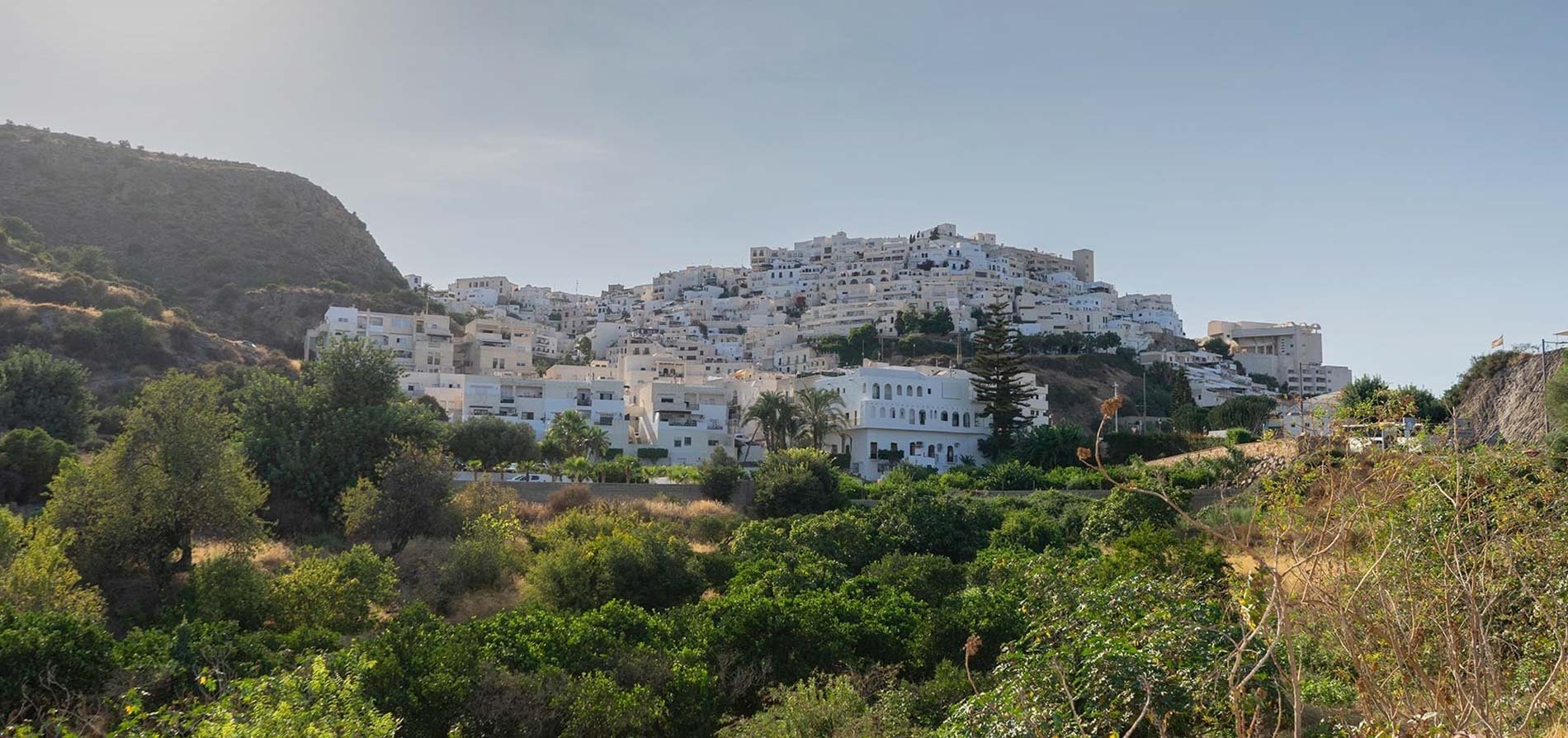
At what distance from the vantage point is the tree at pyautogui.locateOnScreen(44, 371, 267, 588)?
21469 mm

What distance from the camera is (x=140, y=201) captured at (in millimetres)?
91812

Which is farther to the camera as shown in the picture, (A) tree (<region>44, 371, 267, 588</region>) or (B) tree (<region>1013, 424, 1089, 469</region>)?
(B) tree (<region>1013, 424, 1089, 469</region>)

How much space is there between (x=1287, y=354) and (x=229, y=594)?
106 m

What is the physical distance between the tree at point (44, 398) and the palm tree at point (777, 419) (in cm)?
2577

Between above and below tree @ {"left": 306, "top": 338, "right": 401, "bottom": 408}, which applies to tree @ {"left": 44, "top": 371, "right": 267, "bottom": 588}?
below

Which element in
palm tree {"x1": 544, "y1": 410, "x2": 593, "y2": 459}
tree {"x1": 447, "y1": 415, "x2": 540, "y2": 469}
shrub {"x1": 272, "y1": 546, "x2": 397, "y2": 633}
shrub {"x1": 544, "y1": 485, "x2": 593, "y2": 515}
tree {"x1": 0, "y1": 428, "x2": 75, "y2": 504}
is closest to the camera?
shrub {"x1": 272, "y1": 546, "x2": 397, "y2": 633}

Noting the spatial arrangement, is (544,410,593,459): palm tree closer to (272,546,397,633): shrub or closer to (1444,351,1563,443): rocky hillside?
(272,546,397,633): shrub

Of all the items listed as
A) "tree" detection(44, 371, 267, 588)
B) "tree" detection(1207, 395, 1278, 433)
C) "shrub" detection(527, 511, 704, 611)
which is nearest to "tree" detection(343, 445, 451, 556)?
Result: "tree" detection(44, 371, 267, 588)

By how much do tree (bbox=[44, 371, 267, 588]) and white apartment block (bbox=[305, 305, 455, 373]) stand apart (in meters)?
46.5

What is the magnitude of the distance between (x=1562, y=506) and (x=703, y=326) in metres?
97.4

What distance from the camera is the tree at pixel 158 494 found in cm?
2147

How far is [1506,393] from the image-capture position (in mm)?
42688

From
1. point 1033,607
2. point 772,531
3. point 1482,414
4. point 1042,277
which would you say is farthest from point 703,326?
point 1033,607

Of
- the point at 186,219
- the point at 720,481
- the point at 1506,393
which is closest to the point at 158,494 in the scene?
the point at 720,481
